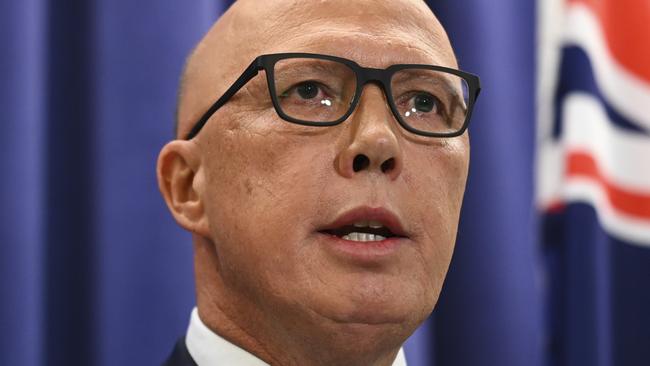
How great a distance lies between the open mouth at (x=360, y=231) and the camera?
0.87m

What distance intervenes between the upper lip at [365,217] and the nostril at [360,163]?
0.05 meters

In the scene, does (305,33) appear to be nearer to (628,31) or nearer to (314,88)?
(314,88)

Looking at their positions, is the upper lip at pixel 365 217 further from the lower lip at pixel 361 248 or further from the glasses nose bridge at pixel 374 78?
the glasses nose bridge at pixel 374 78

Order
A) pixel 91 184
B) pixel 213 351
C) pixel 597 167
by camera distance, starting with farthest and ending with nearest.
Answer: pixel 597 167 < pixel 91 184 < pixel 213 351

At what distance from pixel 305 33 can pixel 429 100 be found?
0.53 ft

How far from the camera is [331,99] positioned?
2.99 feet

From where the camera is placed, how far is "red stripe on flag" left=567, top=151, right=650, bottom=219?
5.82ft

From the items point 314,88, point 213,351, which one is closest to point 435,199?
point 314,88

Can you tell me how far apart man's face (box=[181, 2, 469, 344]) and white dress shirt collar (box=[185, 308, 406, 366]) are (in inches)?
2.3

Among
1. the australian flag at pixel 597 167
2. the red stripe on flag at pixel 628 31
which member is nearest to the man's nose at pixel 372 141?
the australian flag at pixel 597 167

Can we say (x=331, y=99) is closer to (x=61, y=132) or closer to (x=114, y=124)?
(x=114, y=124)

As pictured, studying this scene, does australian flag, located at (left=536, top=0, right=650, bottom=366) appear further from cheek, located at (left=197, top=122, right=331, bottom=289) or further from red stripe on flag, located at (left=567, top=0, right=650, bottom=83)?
cheek, located at (left=197, top=122, right=331, bottom=289)

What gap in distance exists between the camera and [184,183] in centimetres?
104

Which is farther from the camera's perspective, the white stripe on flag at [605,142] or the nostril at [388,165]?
the white stripe on flag at [605,142]
